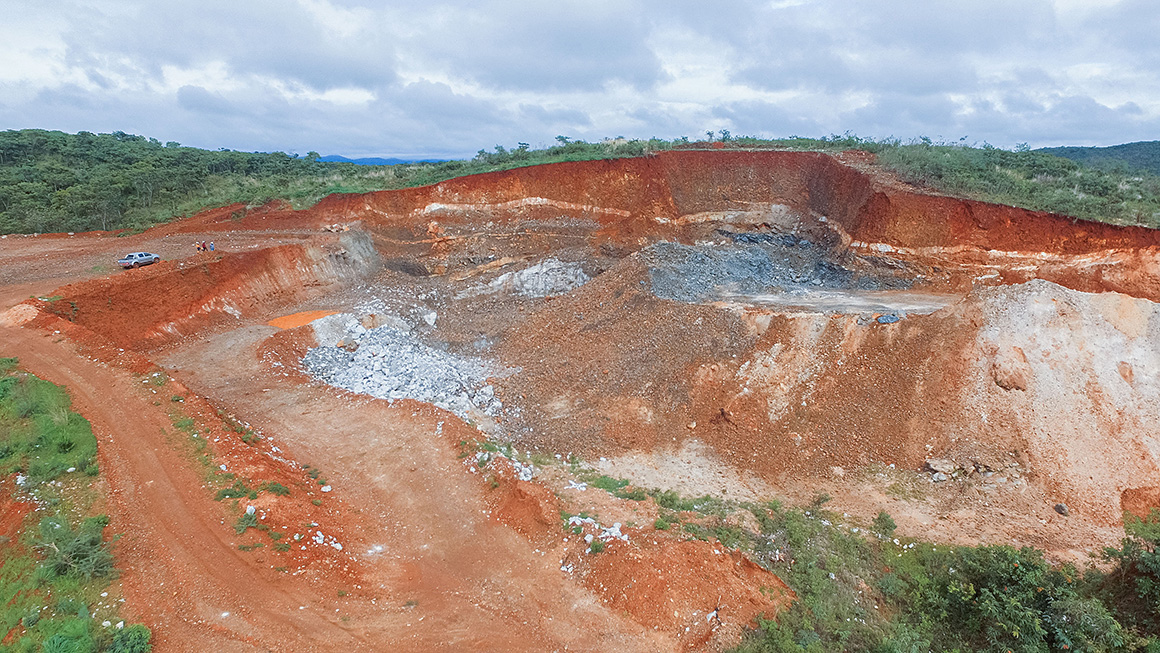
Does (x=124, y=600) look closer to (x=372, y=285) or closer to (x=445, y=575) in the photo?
(x=445, y=575)

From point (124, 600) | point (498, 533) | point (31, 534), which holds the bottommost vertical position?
point (498, 533)

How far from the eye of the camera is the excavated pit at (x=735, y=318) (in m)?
14.6

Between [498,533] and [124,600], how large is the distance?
6.22 m

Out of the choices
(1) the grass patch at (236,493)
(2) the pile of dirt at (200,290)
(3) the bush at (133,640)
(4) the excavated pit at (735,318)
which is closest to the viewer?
(3) the bush at (133,640)

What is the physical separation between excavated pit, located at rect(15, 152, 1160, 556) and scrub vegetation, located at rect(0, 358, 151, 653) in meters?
7.05

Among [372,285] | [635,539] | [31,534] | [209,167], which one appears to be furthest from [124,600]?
[209,167]

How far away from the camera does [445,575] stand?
32.3 feet

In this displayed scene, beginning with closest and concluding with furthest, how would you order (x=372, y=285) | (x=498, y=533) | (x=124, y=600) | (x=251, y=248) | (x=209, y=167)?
(x=124, y=600) → (x=498, y=533) → (x=251, y=248) → (x=372, y=285) → (x=209, y=167)

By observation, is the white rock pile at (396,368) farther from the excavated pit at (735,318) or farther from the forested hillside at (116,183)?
the forested hillside at (116,183)

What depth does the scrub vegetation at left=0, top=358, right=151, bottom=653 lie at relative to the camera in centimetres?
723

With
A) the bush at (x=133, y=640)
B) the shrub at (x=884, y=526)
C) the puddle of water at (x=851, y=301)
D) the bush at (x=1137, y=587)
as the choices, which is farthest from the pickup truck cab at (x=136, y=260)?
the bush at (x=1137, y=587)

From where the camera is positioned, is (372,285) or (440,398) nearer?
(440,398)

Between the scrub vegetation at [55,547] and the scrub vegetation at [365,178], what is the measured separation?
1869 centimetres

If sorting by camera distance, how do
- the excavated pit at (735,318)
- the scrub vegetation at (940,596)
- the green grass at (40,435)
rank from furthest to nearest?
the excavated pit at (735,318) < the green grass at (40,435) < the scrub vegetation at (940,596)
